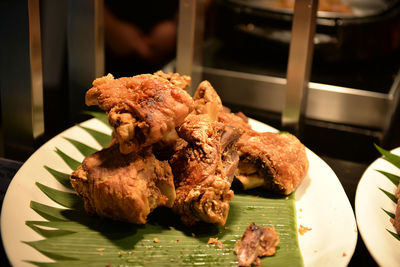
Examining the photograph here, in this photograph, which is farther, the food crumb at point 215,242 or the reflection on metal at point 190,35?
the reflection on metal at point 190,35

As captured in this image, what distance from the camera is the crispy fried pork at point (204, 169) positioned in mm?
1364

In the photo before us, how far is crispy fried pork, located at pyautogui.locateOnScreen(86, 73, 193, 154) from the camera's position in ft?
4.33

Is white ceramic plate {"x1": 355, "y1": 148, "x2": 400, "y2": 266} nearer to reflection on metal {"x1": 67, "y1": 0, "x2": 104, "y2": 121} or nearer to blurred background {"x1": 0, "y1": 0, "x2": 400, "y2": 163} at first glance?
blurred background {"x1": 0, "y1": 0, "x2": 400, "y2": 163}

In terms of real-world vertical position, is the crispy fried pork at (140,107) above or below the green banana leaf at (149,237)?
above

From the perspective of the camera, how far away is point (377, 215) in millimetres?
1478

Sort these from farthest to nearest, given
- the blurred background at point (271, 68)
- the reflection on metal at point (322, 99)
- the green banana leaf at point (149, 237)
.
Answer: the reflection on metal at point (322, 99) < the blurred background at point (271, 68) < the green banana leaf at point (149, 237)

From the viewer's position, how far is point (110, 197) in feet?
4.31

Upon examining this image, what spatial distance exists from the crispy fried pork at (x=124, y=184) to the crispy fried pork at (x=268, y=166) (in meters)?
0.37

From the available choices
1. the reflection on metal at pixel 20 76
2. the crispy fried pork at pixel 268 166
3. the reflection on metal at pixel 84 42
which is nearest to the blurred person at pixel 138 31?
the reflection on metal at pixel 84 42

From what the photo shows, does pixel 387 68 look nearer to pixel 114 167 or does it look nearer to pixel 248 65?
pixel 248 65

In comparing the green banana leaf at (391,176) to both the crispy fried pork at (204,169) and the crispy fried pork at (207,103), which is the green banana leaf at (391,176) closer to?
the crispy fried pork at (204,169)

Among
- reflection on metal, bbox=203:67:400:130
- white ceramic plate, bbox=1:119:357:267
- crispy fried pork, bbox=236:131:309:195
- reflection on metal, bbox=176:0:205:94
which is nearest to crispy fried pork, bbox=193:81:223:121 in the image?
crispy fried pork, bbox=236:131:309:195

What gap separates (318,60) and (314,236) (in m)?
1.74

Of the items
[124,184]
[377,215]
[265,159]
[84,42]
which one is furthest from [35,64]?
[377,215]
